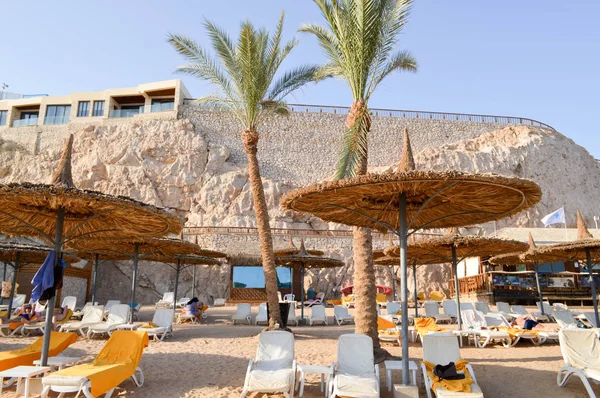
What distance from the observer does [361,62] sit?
8094mm

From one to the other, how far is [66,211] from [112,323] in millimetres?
4784

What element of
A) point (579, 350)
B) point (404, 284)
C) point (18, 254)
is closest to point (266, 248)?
point (404, 284)

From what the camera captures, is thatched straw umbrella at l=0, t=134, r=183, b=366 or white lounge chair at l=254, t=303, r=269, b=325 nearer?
thatched straw umbrella at l=0, t=134, r=183, b=366

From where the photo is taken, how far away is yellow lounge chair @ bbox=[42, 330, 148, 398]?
464 cm

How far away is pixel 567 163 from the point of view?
36031mm

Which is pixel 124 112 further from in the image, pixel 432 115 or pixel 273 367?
pixel 273 367

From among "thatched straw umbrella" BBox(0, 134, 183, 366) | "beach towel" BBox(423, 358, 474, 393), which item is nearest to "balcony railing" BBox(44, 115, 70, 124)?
"thatched straw umbrella" BBox(0, 134, 183, 366)

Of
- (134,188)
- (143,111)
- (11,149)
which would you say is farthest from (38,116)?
(134,188)

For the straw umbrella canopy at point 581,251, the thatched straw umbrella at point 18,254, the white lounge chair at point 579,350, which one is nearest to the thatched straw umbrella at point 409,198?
the white lounge chair at point 579,350

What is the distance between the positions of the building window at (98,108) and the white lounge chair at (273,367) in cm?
3614

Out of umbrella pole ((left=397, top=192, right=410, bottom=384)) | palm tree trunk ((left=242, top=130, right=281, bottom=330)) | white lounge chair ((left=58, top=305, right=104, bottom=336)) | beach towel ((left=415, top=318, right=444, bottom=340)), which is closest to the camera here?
umbrella pole ((left=397, top=192, right=410, bottom=384))

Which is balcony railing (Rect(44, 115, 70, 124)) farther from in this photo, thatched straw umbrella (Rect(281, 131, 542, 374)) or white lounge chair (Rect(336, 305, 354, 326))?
thatched straw umbrella (Rect(281, 131, 542, 374))

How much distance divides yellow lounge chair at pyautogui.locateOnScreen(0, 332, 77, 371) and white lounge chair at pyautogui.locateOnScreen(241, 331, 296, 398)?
123 inches

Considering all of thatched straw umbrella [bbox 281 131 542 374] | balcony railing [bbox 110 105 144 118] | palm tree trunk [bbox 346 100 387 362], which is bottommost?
palm tree trunk [bbox 346 100 387 362]
